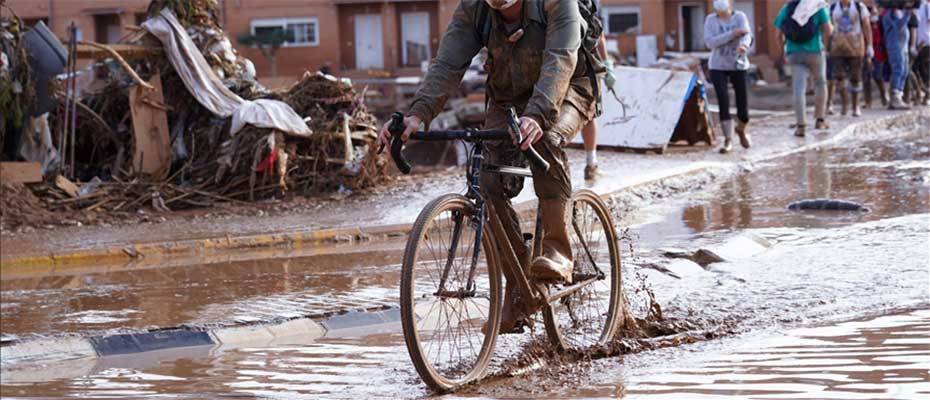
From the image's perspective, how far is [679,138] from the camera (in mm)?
16609

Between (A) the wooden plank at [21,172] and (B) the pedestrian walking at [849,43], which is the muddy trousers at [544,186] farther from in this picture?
(B) the pedestrian walking at [849,43]

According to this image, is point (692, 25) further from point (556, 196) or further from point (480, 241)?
point (480, 241)

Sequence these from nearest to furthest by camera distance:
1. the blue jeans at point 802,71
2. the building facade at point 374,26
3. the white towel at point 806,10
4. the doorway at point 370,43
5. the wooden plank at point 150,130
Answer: the wooden plank at point 150,130, the white towel at point 806,10, the blue jeans at point 802,71, the building facade at point 374,26, the doorway at point 370,43

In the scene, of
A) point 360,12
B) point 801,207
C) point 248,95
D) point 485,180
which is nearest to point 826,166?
point 801,207

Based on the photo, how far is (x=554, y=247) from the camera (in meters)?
5.82

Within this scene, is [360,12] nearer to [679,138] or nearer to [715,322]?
[679,138]

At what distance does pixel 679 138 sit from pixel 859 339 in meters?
10.6

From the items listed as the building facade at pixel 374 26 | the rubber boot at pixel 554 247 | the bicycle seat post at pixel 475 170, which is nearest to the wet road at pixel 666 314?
the rubber boot at pixel 554 247

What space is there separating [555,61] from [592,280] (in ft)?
3.93

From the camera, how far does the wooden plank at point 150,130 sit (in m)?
12.8

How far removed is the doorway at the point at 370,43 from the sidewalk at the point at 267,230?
109 feet

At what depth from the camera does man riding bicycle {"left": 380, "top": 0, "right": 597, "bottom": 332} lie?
552cm

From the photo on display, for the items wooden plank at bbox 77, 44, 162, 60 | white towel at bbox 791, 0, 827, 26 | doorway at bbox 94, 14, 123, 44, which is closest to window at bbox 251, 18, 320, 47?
doorway at bbox 94, 14, 123, 44

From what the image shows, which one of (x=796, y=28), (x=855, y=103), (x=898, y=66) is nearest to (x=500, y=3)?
(x=796, y=28)
